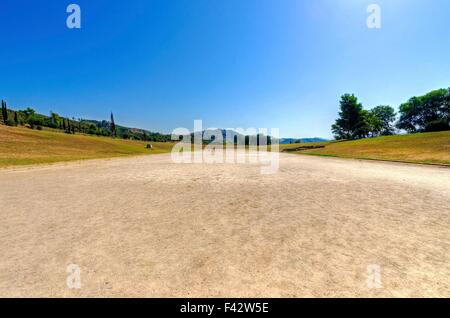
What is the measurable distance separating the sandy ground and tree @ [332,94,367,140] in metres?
64.7

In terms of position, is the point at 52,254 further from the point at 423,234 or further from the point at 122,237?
the point at 423,234

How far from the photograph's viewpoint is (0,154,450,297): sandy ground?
2.70m

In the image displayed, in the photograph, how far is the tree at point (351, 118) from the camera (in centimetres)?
6059

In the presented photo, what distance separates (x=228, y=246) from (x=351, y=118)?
235 feet

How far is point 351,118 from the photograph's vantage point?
61625 mm

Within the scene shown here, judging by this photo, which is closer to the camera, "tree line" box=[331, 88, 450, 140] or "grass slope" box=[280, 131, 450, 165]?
"grass slope" box=[280, 131, 450, 165]

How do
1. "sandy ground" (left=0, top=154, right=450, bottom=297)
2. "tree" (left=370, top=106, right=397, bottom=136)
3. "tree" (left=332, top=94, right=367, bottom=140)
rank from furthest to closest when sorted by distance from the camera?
1. "tree" (left=370, top=106, right=397, bottom=136)
2. "tree" (left=332, top=94, right=367, bottom=140)
3. "sandy ground" (left=0, top=154, right=450, bottom=297)

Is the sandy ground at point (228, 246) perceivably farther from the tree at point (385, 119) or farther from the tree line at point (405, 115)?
the tree at point (385, 119)

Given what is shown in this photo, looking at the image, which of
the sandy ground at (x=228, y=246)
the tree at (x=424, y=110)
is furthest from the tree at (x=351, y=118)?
the sandy ground at (x=228, y=246)

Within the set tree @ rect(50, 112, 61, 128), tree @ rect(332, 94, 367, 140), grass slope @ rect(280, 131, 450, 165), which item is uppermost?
tree @ rect(50, 112, 61, 128)

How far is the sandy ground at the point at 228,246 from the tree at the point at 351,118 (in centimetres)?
6470

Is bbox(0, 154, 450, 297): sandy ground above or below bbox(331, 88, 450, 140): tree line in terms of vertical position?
below

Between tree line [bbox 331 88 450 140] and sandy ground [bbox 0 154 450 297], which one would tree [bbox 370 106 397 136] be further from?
sandy ground [bbox 0 154 450 297]

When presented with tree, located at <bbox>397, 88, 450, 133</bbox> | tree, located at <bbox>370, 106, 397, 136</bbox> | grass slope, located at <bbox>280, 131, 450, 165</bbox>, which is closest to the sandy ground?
grass slope, located at <bbox>280, 131, 450, 165</bbox>
